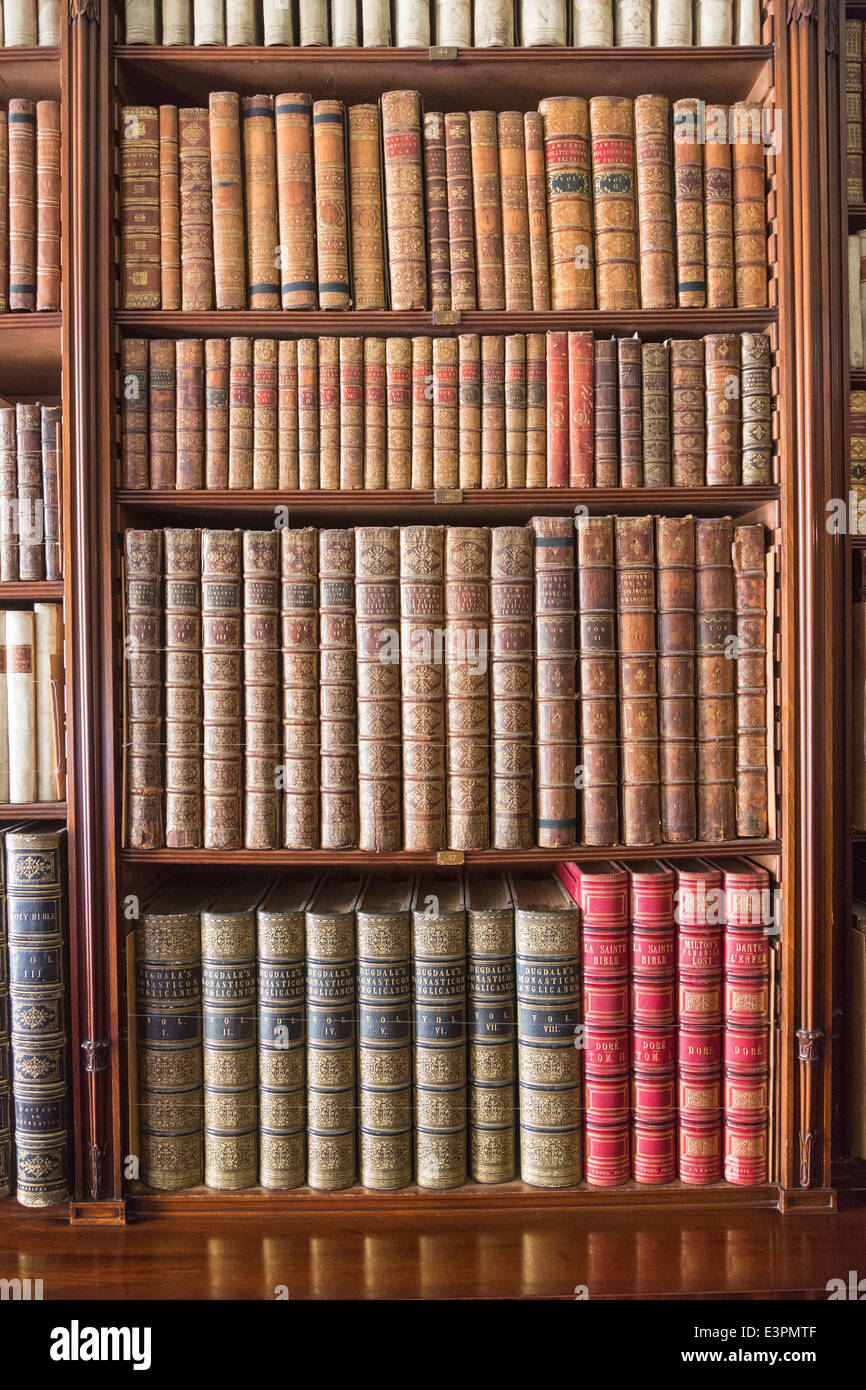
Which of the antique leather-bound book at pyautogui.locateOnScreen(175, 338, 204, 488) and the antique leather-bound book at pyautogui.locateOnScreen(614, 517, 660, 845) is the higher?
the antique leather-bound book at pyautogui.locateOnScreen(175, 338, 204, 488)

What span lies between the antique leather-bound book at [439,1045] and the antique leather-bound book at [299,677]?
0.23 meters

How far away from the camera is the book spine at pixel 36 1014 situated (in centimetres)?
122

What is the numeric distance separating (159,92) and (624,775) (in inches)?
52.0

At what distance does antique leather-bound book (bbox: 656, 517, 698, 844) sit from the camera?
1.22m

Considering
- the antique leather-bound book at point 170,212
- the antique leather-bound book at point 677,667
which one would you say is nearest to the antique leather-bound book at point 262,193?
the antique leather-bound book at point 170,212

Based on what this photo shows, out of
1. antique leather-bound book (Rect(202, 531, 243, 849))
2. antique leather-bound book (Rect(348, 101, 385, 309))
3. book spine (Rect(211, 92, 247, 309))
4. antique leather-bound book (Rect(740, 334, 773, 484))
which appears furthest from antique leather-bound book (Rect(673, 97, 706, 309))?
antique leather-bound book (Rect(202, 531, 243, 849))

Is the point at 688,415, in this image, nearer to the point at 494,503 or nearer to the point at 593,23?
the point at 494,503

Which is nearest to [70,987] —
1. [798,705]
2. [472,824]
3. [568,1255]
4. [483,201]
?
[472,824]

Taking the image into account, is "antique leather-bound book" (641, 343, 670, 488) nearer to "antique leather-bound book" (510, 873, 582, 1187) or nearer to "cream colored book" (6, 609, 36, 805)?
"antique leather-bound book" (510, 873, 582, 1187)

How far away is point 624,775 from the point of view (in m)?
1.23

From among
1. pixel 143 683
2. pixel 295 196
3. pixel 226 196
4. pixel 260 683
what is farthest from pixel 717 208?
pixel 143 683

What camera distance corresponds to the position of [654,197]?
1.23 meters

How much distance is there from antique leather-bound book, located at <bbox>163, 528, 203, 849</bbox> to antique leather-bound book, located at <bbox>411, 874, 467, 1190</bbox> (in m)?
0.39

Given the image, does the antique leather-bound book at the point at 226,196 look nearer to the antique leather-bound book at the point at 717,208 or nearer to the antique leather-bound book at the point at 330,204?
the antique leather-bound book at the point at 330,204
